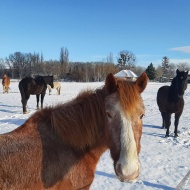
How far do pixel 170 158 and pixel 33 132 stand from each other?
470 cm

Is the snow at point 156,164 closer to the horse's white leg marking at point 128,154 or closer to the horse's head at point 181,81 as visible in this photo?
the horse's white leg marking at point 128,154

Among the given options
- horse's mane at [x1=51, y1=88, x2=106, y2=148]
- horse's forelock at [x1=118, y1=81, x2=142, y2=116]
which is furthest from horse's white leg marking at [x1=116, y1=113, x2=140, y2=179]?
horse's mane at [x1=51, y1=88, x2=106, y2=148]

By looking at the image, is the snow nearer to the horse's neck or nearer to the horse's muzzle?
the horse's muzzle

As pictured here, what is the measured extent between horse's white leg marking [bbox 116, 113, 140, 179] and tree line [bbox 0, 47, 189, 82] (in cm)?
4504

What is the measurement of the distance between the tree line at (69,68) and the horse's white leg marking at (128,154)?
148 ft

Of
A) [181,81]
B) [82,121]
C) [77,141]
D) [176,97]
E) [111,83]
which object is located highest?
[111,83]

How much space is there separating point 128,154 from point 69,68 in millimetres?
75106

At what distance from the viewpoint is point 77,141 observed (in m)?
2.48

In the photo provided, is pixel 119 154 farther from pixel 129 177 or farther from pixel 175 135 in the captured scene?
pixel 175 135

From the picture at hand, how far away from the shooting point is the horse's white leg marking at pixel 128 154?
198 cm

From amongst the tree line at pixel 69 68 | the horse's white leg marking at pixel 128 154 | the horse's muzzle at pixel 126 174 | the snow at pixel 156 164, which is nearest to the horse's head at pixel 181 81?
the snow at pixel 156 164

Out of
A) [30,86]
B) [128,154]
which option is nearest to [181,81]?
[128,154]

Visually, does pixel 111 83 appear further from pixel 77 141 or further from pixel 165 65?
pixel 165 65

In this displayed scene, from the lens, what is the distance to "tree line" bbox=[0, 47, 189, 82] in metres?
63.0
